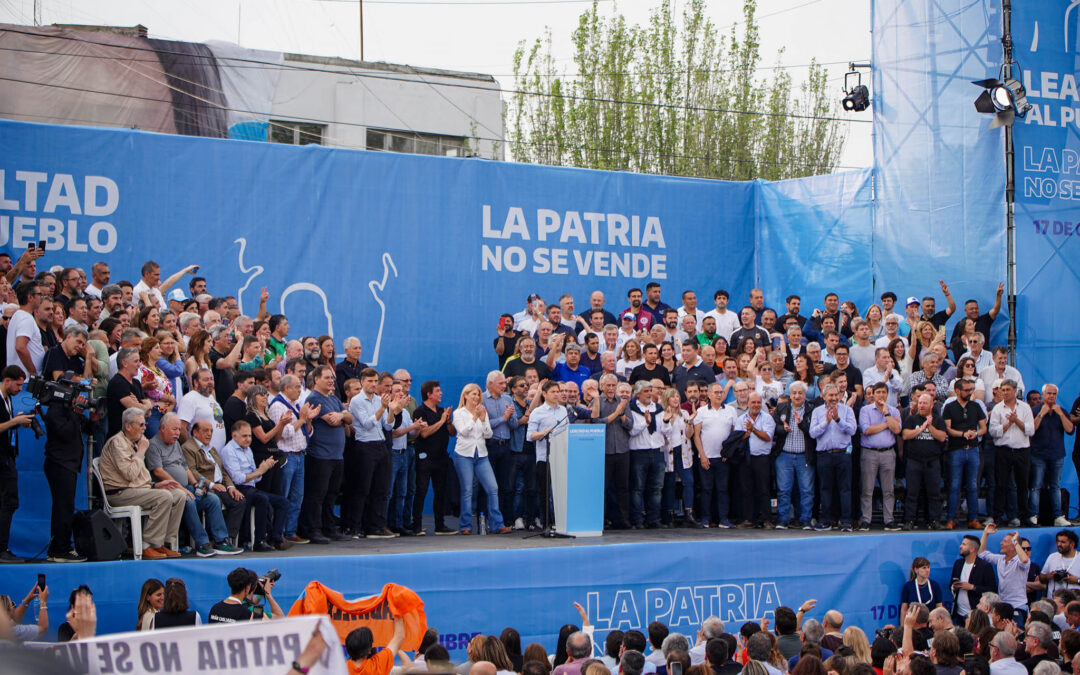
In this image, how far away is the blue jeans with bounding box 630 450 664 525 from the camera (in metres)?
11.8

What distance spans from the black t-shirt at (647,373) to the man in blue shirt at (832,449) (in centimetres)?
179

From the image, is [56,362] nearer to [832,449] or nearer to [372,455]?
[372,455]

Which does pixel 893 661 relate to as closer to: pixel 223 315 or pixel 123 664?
pixel 123 664

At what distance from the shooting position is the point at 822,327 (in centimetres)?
1373

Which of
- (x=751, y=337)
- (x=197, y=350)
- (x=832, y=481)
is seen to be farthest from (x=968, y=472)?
(x=197, y=350)

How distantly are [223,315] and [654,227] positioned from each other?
7.13m

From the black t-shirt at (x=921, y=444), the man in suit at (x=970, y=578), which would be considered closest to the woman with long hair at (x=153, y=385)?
the black t-shirt at (x=921, y=444)

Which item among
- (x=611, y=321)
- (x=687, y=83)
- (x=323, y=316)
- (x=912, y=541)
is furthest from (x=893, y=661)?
(x=687, y=83)

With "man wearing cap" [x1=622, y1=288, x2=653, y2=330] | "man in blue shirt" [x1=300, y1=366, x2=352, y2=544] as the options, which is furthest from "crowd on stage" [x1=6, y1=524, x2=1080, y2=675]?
"man wearing cap" [x1=622, y1=288, x2=653, y2=330]

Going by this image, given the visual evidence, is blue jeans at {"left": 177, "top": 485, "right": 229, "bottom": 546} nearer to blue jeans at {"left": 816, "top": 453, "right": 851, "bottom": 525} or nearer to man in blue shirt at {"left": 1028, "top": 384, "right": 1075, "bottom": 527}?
blue jeans at {"left": 816, "top": 453, "right": 851, "bottom": 525}

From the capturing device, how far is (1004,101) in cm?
1399

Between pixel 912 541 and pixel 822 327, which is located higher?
pixel 822 327

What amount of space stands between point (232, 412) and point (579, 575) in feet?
12.0

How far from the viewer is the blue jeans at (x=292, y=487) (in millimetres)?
10117
